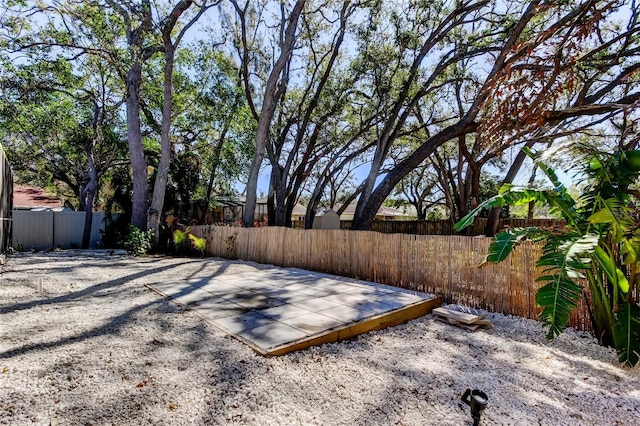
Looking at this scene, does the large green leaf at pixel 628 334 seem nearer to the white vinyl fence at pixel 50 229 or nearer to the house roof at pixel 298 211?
the white vinyl fence at pixel 50 229

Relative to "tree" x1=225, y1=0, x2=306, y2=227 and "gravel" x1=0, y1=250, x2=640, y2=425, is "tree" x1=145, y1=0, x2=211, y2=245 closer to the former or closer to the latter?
"tree" x1=225, y1=0, x2=306, y2=227

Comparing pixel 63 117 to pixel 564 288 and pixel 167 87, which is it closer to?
pixel 167 87

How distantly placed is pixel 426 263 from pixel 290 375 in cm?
346


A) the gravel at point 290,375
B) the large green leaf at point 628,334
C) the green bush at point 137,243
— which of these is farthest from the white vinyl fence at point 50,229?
the large green leaf at point 628,334

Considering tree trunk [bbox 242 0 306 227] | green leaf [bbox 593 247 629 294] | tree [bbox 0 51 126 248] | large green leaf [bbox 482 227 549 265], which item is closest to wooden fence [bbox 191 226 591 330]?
large green leaf [bbox 482 227 549 265]

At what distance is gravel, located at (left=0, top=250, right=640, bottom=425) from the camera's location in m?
2.31

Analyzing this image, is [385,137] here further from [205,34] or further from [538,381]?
[538,381]

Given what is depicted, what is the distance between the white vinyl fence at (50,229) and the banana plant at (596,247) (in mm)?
14540

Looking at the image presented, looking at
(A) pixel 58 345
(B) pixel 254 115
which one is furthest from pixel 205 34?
(A) pixel 58 345

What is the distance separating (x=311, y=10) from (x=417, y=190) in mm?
16635

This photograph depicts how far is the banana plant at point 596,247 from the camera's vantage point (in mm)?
2850

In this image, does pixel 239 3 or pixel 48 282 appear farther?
pixel 239 3

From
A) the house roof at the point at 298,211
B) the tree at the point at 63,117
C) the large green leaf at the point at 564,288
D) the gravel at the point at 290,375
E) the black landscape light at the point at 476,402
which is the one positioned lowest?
the gravel at the point at 290,375

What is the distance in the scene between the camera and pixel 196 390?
2.54 metres
